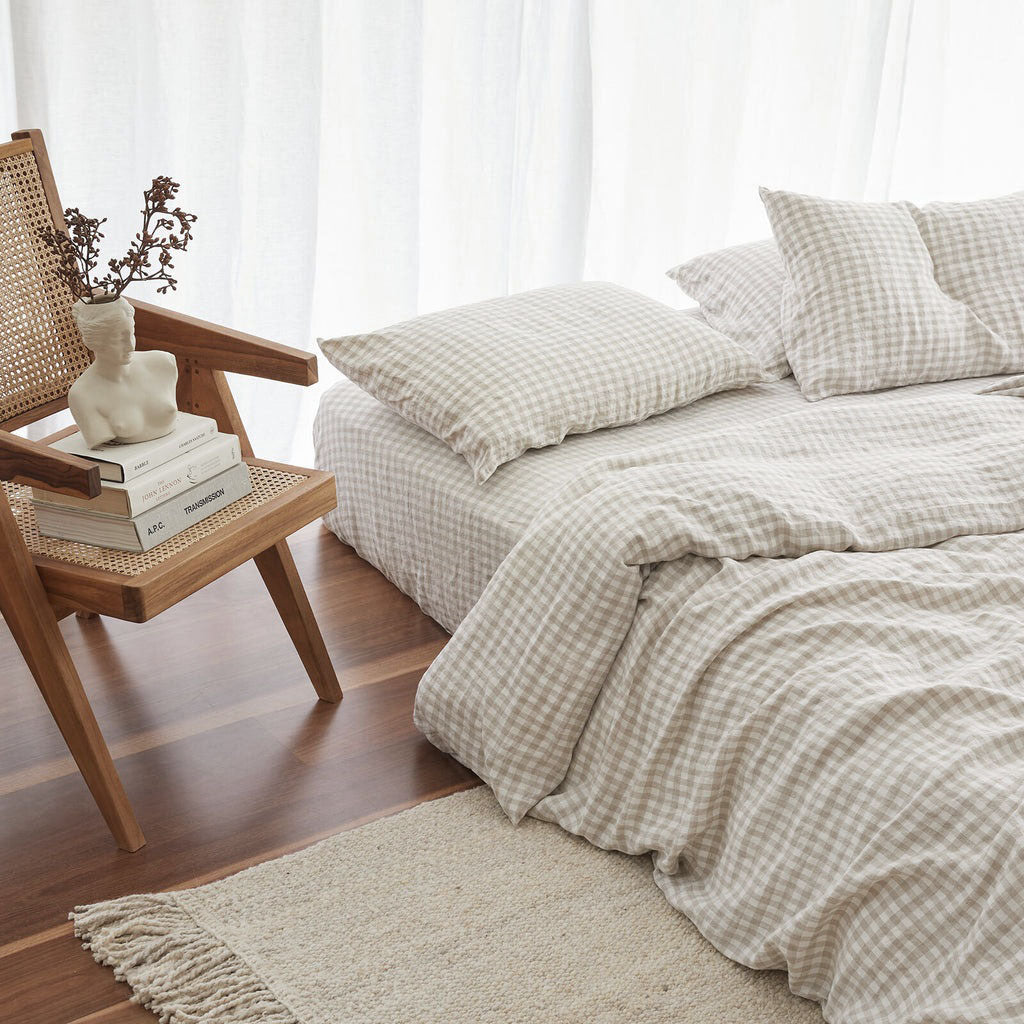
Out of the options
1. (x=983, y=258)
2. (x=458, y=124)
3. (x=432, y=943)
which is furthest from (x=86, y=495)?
(x=983, y=258)

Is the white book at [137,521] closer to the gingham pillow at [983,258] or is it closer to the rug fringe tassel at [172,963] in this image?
the rug fringe tassel at [172,963]

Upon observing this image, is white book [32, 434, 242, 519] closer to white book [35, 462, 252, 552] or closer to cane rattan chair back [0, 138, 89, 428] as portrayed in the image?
white book [35, 462, 252, 552]

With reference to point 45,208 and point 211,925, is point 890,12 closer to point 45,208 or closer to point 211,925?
point 45,208

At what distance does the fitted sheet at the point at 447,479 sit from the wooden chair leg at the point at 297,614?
0.28 metres

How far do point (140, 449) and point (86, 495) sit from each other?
18cm

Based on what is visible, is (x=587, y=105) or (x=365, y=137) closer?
(x=365, y=137)

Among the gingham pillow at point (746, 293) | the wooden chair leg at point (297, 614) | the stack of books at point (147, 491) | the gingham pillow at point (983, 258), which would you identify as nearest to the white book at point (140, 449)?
the stack of books at point (147, 491)

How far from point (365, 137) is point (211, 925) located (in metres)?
1.89

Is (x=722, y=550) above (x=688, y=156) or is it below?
below

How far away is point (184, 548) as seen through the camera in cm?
171

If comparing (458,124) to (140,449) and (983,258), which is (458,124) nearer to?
(983,258)

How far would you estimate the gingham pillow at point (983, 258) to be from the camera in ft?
8.40

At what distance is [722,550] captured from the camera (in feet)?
5.56

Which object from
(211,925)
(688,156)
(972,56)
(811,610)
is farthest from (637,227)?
(211,925)
